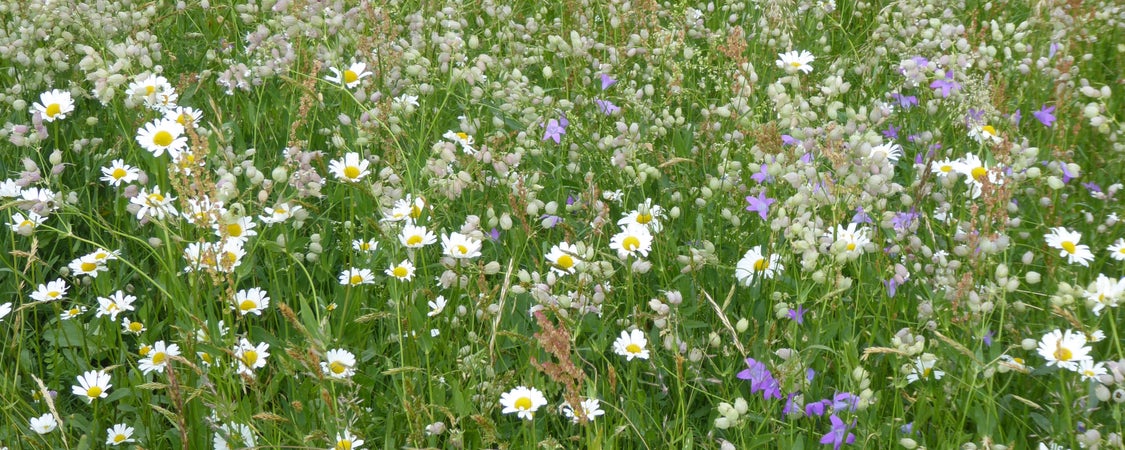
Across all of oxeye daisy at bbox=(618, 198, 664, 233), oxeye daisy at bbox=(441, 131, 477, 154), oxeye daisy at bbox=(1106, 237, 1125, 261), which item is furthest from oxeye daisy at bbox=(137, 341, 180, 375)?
oxeye daisy at bbox=(1106, 237, 1125, 261)

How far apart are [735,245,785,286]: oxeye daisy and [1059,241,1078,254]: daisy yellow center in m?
0.64

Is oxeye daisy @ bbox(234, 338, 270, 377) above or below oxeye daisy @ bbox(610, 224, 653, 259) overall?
below

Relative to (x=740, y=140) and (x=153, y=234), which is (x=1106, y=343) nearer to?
(x=740, y=140)

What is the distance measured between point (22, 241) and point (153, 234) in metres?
0.32

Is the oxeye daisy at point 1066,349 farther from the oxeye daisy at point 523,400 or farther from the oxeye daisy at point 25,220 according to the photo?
the oxeye daisy at point 25,220

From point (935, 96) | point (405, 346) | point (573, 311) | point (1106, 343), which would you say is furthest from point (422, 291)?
point (935, 96)

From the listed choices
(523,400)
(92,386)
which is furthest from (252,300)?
(523,400)

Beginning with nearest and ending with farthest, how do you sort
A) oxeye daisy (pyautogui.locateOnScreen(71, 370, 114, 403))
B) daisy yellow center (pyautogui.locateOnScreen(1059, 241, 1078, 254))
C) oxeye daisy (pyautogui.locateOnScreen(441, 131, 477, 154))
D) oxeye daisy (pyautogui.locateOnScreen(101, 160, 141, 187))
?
oxeye daisy (pyautogui.locateOnScreen(71, 370, 114, 403)), daisy yellow center (pyautogui.locateOnScreen(1059, 241, 1078, 254)), oxeye daisy (pyautogui.locateOnScreen(101, 160, 141, 187)), oxeye daisy (pyautogui.locateOnScreen(441, 131, 477, 154))

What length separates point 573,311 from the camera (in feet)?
7.45

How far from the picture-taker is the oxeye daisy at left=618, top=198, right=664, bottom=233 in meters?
2.60

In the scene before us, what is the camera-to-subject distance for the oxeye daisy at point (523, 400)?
2035 mm

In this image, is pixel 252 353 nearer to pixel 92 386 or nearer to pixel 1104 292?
pixel 92 386

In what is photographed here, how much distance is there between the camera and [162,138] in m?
2.63

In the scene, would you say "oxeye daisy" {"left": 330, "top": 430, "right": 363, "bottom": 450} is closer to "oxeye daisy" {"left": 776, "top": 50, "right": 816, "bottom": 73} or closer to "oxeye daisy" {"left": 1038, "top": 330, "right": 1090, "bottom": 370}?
"oxeye daisy" {"left": 1038, "top": 330, "right": 1090, "bottom": 370}
